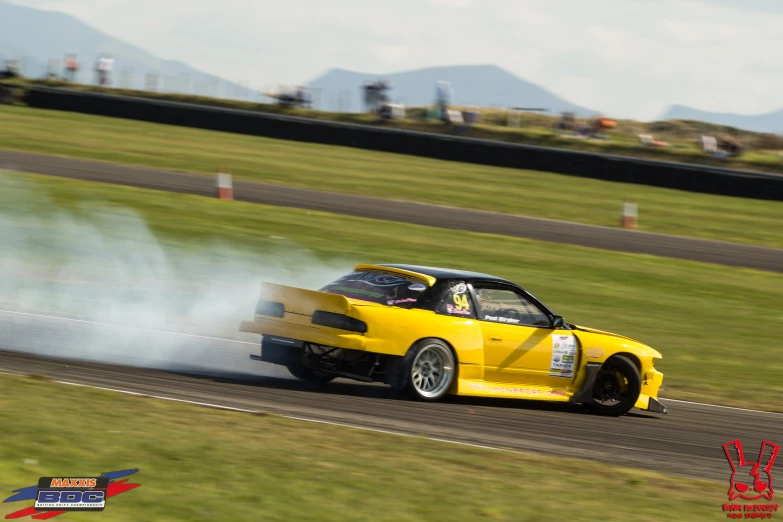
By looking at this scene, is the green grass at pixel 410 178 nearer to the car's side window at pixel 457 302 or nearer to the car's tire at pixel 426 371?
the car's side window at pixel 457 302

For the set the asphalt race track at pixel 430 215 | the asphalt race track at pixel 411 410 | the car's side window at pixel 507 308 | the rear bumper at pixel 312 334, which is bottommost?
the asphalt race track at pixel 411 410

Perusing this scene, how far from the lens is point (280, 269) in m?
15.5

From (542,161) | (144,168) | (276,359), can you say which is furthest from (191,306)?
(542,161)

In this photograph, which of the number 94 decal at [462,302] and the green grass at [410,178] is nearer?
the number 94 decal at [462,302]

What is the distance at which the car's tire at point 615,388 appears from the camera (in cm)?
941

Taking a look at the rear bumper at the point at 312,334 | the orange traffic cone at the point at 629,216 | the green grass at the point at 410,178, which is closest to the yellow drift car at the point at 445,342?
the rear bumper at the point at 312,334

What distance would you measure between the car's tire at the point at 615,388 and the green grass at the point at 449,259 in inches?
59.2

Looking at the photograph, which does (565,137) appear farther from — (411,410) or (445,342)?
(411,410)

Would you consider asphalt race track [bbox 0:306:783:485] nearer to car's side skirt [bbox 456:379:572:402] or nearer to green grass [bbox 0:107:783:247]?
car's side skirt [bbox 456:379:572:402]

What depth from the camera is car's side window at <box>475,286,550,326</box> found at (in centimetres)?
915

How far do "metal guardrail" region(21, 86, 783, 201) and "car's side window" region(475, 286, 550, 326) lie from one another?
2050 centimetres

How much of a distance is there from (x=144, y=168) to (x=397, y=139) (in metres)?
11.2

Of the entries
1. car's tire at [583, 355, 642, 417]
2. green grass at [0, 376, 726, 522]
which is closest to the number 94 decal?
car's tire at [583, 355, 642, 417]

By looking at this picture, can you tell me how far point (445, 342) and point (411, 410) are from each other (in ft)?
2.53
